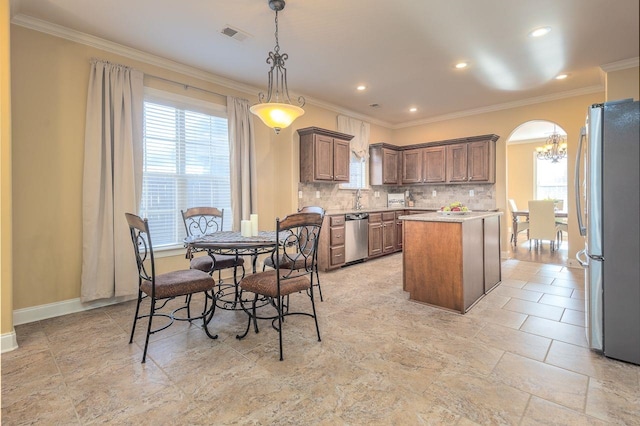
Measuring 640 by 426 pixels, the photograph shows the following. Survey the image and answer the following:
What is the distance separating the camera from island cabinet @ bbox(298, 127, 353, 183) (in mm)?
4867

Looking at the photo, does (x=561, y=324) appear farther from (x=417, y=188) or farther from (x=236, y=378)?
(x=417, y=188)

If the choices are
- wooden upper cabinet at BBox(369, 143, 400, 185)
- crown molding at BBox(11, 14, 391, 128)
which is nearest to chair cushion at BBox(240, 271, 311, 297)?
crown molding at BBox(11, 14, 391, 128)

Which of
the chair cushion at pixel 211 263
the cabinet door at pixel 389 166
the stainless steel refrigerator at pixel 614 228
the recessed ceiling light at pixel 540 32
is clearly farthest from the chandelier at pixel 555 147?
the chair cushion at pixel 211 263

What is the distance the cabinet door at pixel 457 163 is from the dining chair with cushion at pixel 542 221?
144cm

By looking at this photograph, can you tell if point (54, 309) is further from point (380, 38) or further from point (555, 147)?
point (555, 147)

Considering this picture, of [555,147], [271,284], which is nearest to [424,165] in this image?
[555,147]

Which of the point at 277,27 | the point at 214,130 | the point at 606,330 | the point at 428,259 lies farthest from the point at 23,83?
the point at 606,330

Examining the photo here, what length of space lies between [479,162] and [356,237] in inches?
107

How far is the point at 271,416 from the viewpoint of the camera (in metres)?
1.60

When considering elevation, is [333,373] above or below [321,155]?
below

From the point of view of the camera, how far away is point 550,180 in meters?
8.69

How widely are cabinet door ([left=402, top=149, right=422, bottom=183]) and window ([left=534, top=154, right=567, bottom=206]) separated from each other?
467 centimetres

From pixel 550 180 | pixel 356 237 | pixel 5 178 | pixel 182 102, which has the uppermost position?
pixel 182 102

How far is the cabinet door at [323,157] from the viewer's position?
4895 mm
